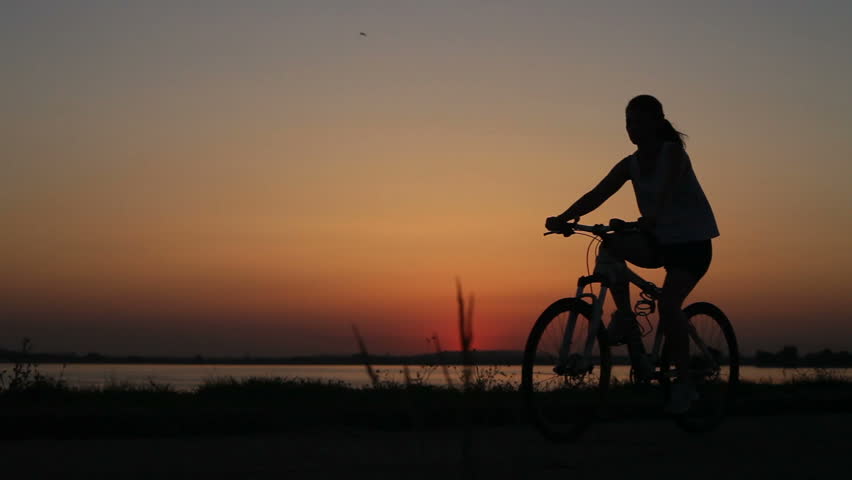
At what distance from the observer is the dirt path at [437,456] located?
463 centimetres

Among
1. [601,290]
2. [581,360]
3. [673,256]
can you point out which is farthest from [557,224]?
[581,360]

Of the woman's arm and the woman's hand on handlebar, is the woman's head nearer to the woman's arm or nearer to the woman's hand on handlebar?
the woman's arm

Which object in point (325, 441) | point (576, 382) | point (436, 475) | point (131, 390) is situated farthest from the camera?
point (131, 390)

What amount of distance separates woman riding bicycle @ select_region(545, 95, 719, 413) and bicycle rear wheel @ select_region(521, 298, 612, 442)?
1.02ft

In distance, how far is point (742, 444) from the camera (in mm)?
6074

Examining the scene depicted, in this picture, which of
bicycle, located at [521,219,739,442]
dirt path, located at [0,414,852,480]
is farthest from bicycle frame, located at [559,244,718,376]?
dirt path, located at [0,414,852,480]

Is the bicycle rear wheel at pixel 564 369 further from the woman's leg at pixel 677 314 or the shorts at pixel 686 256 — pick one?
the shorts at pixel 686 256

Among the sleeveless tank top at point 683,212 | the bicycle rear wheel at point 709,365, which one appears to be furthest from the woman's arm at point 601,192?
the bicycle rear wheel at point 709,365

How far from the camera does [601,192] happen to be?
22.8ft

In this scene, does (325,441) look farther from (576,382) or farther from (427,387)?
(427,387)

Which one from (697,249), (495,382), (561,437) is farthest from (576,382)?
(495,382)

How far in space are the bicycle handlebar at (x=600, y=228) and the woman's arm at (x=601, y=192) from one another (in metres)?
0.19

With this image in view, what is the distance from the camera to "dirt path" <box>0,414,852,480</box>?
4.63 m

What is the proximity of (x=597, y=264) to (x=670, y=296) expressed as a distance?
0.60 meters
